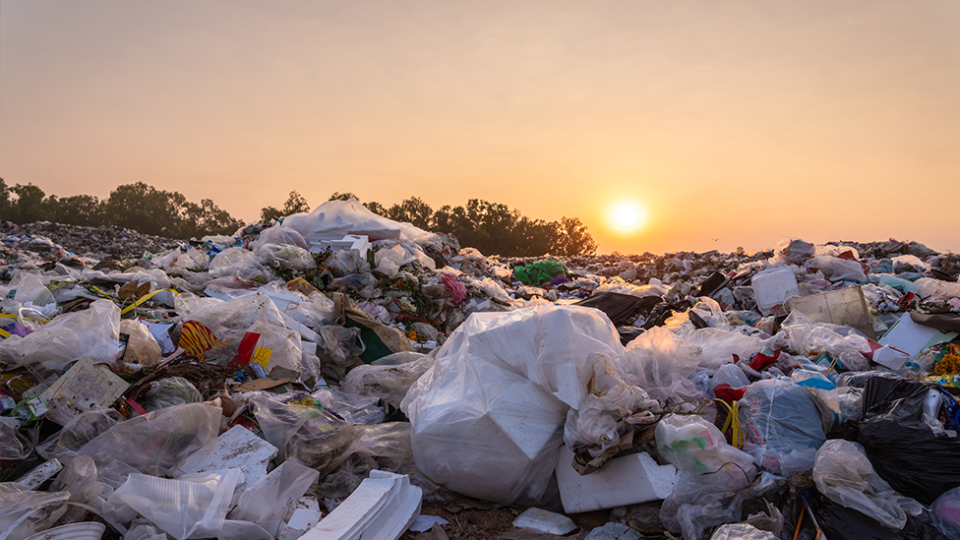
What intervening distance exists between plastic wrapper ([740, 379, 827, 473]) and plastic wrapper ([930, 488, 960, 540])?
0.41 metres

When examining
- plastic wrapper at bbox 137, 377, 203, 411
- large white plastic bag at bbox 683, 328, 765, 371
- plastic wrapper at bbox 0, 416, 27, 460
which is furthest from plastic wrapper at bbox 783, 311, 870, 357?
plastic wrapper at bbox 0, 416, 27, 460

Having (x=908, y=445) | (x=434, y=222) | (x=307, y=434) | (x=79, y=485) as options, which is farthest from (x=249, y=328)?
(x=434, y=222)

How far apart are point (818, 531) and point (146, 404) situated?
119 inches

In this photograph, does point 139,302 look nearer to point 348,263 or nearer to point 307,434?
point 307,434

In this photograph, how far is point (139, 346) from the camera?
3.04 metres

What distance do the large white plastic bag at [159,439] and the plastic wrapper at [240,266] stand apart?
304 centimetres

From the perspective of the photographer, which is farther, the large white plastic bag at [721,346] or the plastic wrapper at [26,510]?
the large white plastic bag at [721,346]

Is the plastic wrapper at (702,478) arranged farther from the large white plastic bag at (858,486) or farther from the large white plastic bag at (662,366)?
the large white plastic bag at (662,366)

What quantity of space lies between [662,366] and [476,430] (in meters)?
1.08

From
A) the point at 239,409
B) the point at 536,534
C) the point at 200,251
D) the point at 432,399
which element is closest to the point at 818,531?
the point at 536,534

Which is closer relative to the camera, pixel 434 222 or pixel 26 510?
pixel 26 510

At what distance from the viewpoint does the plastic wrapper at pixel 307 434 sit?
2658 millimetres

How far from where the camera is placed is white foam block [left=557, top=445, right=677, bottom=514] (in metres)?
2.35

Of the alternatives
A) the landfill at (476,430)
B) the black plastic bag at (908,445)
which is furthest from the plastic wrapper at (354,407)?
the black plastic bag at (908,445)
